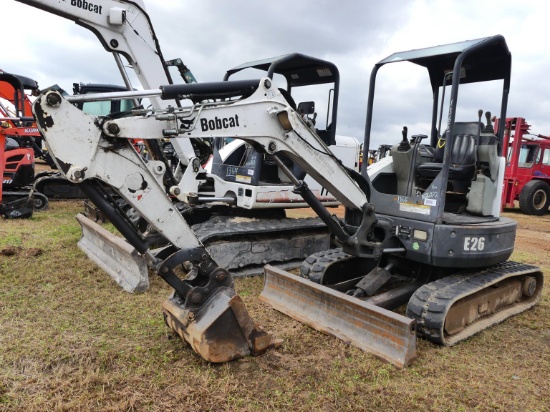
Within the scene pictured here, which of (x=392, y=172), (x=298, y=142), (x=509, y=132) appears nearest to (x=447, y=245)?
(x=392, y=172)

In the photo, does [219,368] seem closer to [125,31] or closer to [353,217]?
[353,217]

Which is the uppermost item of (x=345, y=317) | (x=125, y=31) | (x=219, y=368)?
(x=125, y=31)

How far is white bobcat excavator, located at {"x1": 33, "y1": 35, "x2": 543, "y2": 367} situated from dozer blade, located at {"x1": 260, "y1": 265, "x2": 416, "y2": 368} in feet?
0.04

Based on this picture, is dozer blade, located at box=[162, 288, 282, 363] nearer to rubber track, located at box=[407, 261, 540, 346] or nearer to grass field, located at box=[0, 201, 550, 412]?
grass field, located at box=[0, 201, 550, 412]

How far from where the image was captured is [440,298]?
416cm

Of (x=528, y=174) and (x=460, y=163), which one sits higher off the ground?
(x=460, y=163)

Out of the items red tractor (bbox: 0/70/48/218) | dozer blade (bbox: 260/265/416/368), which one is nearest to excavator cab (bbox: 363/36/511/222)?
dozer blade (bbox: 260/265/416/368)

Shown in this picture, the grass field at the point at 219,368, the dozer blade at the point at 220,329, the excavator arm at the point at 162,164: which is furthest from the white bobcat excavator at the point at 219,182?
the dozer blade at the point at 220,329

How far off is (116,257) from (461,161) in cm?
431

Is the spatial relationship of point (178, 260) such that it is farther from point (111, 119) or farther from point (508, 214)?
point (508, 214)

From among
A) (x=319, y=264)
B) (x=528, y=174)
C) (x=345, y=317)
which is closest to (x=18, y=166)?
(x=319, y=264)

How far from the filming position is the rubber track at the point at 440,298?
4031 mm

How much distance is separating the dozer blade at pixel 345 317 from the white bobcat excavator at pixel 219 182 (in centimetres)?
137

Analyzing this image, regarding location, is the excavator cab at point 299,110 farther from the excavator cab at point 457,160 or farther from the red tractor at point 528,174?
the red tractor at point 528,174
